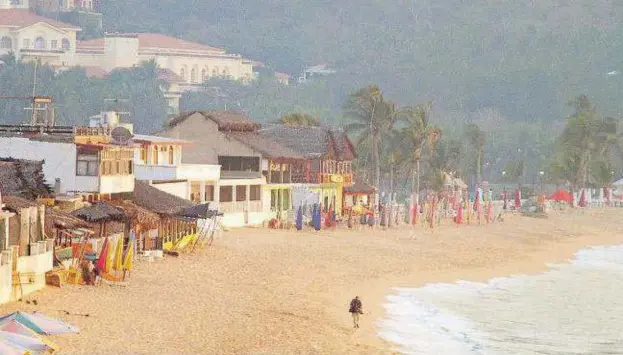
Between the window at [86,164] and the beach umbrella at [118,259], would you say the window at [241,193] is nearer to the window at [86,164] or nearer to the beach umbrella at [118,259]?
the window at [86,164]

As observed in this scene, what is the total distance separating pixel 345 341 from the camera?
48.2 m

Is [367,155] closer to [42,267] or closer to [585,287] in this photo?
[585,287]

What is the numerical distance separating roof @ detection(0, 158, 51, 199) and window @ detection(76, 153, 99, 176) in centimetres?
565

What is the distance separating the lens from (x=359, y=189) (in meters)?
107

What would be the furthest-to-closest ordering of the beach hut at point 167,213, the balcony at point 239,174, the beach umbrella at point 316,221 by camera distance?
the balcony at point 239,174
the beach umbrella at point 316,221
the beach hut at point 167,213

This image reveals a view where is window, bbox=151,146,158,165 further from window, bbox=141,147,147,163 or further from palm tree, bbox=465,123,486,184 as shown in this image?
palm tree, bbox=465,123,486,184

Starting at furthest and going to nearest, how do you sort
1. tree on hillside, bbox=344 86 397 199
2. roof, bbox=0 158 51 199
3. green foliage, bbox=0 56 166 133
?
green foliage, bbox=0 56 166 133 → tree on hillside, bbox=344 86 397 199 → roof, bbox=0 158 51 199

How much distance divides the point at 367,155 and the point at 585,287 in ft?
185

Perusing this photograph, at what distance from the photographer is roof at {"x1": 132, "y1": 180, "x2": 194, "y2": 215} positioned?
207 ft

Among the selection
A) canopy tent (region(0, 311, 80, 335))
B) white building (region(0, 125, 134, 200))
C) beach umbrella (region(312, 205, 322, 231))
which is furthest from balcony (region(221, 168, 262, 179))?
canopy tent (region(0, 311, 80, 335))

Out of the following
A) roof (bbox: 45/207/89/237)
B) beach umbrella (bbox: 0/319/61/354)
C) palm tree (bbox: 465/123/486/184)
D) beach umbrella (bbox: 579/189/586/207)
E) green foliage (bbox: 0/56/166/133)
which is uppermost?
green foliage (bbox: 0/56/166/133)

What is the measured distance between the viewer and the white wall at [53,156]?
6094 centimetres

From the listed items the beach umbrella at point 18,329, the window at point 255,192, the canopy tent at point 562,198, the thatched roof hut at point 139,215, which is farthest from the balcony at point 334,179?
the beach umbrella at point 18,329

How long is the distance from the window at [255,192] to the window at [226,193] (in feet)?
7.53
